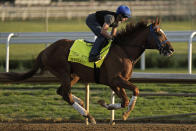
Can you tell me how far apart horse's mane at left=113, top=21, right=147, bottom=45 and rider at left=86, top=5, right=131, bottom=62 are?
84 millimetres

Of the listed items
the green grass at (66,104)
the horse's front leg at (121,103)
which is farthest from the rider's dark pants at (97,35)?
the green grass at (66,104)

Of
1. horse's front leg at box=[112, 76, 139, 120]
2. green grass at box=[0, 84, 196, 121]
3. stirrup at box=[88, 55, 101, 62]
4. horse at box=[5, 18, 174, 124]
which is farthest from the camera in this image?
green grass at box=[0, 84, 196, 121]

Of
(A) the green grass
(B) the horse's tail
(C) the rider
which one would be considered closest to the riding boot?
(C) the rider

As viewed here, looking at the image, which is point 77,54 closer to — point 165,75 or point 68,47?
point 68,47

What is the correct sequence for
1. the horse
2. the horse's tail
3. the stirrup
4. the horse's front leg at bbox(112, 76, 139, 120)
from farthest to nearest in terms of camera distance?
1. the horse's tail
2. the stirrup
3. the horse
4. the horse's front leg at bbox(112, 76, 139, 120)

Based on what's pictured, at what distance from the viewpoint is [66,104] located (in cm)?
849

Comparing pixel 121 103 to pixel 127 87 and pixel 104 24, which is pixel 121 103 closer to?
pixel 127 87

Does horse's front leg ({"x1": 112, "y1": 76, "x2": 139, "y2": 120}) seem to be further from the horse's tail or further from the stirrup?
the horse's tail

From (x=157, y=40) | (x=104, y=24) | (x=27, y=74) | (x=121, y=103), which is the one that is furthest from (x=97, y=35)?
(x=27, y=74)

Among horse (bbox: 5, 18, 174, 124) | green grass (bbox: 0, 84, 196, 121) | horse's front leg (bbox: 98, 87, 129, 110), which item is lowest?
green grass (bbox: 0, 84, 196, 121)

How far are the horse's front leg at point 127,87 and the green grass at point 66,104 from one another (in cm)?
137

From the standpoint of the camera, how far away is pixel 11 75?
7.31 metres

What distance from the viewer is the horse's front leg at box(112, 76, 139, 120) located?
6449mm

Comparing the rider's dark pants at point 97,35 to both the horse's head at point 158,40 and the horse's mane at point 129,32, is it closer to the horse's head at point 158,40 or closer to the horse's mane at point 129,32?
the horse's mane at point 129,32
